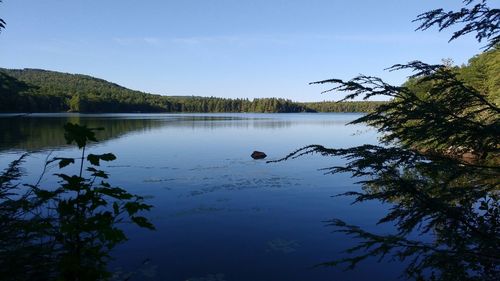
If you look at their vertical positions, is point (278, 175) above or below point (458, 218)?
below

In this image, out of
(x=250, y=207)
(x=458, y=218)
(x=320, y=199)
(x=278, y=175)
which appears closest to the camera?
(x=458, y=218)

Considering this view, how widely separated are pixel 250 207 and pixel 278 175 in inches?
375

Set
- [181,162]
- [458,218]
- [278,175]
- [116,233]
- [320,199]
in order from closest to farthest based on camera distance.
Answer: [116,233]
[458,218]
[320,199]
[278,175]
[181,162]

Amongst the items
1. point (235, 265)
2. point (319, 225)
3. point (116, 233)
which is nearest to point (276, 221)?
point (319, 225)

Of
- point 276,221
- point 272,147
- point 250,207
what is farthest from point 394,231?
point 272,147

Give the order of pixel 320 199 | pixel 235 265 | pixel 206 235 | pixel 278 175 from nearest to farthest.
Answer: pixel 235 265
pixel 206 235
pixel 320 199
pixel 278 175

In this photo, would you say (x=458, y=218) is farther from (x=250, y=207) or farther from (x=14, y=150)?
(x=14, y=150)

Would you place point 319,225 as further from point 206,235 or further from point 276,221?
point 206,235

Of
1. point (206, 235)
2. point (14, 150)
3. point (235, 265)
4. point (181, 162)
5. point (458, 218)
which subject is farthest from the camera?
point (14, 150)

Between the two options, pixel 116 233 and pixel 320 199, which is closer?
pixel 116 233

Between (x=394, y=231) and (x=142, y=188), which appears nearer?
(x=394, y=231)

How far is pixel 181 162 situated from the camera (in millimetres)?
33875

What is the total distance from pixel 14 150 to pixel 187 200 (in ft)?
88.3

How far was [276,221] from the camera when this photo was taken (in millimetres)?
17359
